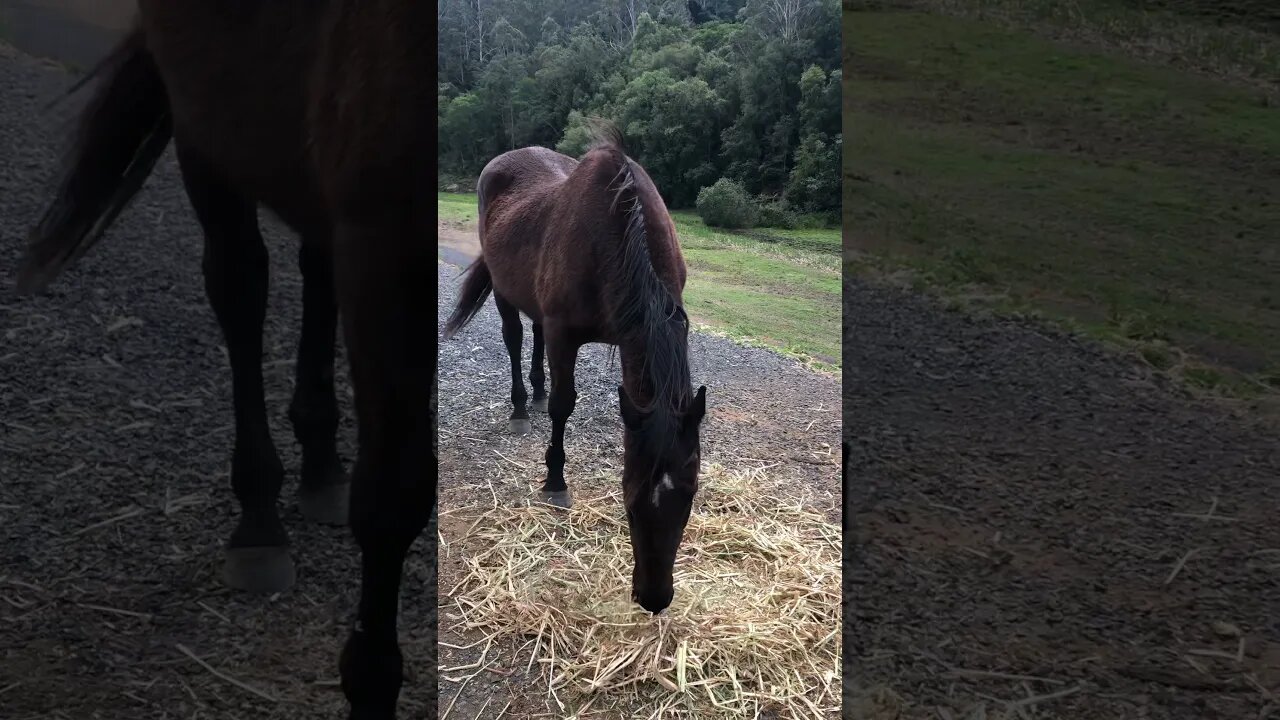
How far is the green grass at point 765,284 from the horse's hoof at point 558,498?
0.83m

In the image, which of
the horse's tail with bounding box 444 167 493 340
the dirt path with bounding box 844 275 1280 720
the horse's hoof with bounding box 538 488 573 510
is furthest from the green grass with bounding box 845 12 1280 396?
the horse's tail with bounding box 444 167 493 340

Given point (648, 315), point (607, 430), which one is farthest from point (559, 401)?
point (648, 315)

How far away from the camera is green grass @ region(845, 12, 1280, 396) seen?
1.32 metres

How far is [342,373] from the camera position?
3.31 ft

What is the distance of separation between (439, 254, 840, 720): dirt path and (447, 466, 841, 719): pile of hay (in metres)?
0.08

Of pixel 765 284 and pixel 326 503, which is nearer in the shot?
pixel 326 503

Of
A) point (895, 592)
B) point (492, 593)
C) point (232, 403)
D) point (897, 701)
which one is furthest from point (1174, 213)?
point (492, 593)

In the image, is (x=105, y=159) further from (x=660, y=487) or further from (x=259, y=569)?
(x=660, y=487)

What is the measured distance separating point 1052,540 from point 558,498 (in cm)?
173

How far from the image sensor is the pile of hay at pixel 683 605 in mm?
1938

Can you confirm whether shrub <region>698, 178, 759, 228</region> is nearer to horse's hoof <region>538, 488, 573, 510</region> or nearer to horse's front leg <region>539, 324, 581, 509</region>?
horse's front leg <region>539, 324, 581, 509</region>

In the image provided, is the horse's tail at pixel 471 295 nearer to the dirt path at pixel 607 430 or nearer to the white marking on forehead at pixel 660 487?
the dirt path at pixel 607 430

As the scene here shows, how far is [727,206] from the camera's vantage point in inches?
86.1

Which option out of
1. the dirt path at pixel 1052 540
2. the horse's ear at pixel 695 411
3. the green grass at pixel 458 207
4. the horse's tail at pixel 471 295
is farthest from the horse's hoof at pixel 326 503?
the horse's tail at pixel 471 295
